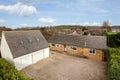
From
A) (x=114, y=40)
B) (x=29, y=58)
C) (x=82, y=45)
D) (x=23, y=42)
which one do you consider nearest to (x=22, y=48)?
(x=23, y=42)

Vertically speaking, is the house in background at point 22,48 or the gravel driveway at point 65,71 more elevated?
the house in background at point 22,48

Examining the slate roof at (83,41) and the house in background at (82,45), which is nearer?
the house in background at (82,45)

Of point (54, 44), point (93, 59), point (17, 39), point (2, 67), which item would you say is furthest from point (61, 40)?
point (2, 67)

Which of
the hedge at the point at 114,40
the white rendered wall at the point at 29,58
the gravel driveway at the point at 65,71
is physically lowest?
the gravel driveway at the point at 65,71

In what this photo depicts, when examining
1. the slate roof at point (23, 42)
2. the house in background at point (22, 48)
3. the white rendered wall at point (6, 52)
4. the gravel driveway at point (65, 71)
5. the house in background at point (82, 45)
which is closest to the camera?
the gravel driveway at point (65, 71)

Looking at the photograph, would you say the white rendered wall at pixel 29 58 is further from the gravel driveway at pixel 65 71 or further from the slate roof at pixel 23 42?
the gravel driveway at pixel 65 71

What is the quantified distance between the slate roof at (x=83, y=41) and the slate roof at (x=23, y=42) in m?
5.96

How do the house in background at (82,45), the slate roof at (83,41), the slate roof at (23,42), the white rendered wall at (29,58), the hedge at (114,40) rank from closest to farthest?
the white rendered wall at (29,58), the slate roof at (23,42), the house in background at (82,45), the slate roof at (83,41), the hedge at (114,40)

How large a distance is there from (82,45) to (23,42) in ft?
40.6

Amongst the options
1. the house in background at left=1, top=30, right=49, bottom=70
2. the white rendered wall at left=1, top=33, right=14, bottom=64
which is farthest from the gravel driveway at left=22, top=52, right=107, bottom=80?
the white rendered wall at left=1, top=33, right=14, bottom=64

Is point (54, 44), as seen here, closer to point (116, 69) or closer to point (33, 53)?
point (33, 53)

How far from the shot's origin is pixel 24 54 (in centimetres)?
1902

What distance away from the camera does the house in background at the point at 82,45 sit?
23500 millimetres

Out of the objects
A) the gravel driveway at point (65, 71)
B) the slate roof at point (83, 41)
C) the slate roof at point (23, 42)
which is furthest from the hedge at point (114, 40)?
the slate roof at point (23, 42)
